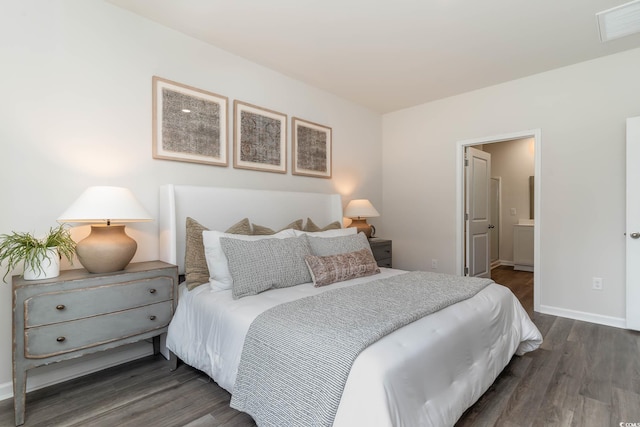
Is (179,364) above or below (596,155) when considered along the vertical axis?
below

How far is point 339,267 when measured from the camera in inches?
96.7

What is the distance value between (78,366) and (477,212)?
15.2 ft

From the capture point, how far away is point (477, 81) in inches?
144

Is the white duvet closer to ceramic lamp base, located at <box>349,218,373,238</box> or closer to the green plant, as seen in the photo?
the green plant

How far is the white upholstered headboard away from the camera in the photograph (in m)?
2.44

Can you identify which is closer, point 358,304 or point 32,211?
point 358,304

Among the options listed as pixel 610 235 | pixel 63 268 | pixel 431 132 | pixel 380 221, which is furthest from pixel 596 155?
pixel 63 268

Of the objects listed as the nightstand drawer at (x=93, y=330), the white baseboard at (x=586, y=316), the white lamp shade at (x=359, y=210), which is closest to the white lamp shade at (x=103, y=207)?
the nightstand drawer at (x=93, y=330)

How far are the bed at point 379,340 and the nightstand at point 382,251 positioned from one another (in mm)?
910

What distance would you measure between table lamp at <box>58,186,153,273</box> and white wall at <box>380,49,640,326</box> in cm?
365

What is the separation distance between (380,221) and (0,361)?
419 cm

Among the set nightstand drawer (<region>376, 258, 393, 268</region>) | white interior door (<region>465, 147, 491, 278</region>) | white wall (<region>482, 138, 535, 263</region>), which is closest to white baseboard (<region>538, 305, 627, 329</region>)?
white interior door (<region>465, 147, 491, 278</region>)

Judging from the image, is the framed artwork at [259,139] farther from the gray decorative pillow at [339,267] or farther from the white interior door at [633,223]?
the white interior door at [633,223]

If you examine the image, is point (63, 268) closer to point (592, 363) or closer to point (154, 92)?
point (154, 92)
